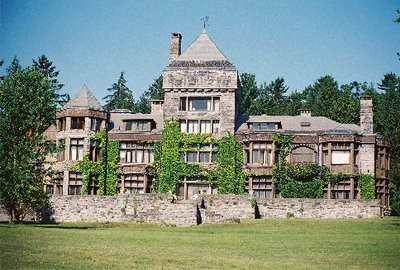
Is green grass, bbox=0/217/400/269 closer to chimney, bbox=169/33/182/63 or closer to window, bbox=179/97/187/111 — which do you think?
Answer: window, bbox=179/97/187/111

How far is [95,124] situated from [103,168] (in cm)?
394

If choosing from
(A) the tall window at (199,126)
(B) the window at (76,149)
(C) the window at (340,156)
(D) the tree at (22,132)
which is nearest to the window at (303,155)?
(C) the window at (340,156)

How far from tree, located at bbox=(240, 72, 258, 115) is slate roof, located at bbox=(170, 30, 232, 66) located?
37.9m

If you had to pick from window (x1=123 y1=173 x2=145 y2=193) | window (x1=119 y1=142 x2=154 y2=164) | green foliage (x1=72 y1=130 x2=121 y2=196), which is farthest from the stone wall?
window (x1=119 y1=142 x2=154 y2=164)

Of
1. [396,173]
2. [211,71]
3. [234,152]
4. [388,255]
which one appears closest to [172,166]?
[234,152]

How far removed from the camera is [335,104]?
227ft

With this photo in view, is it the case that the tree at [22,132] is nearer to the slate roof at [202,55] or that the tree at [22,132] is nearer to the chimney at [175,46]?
the slate roof at [202,55]

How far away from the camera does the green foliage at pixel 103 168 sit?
45031mm

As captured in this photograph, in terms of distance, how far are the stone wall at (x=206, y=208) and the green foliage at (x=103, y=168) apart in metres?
6.55

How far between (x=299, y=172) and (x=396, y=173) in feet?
34.7

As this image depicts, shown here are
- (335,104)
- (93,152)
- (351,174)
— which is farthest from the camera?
(335,104)

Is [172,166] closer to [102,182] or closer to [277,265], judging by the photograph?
[102,182]

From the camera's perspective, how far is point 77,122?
150 ft

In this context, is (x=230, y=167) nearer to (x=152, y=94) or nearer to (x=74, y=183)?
(x=74, y=183)
